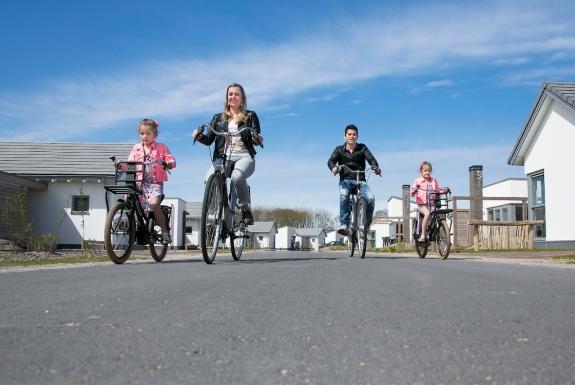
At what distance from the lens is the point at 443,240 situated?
30.8ft

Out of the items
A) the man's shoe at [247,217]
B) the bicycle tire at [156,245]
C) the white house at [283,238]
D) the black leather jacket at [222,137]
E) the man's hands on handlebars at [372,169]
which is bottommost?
the white house at [283,238]

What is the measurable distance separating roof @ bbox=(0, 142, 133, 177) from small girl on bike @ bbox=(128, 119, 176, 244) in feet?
62.4

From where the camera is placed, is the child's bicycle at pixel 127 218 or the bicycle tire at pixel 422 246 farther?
the bicycle tire at pixel 422 246

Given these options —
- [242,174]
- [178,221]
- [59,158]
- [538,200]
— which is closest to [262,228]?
[178,221]

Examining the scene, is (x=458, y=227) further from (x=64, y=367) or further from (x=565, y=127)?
(x=64, y=367)

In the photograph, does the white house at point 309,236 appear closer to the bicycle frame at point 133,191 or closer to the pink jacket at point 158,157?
the pink jacket at point 158,157

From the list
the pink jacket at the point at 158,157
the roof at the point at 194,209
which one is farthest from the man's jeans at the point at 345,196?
the roof at the point at 194,209

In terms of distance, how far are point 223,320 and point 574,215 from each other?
16.0 metres

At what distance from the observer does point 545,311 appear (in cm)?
238

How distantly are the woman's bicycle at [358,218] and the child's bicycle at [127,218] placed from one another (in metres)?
3.34

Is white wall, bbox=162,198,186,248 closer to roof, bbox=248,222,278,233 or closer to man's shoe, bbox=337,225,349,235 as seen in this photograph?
man's shoe, bbox=337,225,349,235

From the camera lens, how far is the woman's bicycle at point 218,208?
6070mm

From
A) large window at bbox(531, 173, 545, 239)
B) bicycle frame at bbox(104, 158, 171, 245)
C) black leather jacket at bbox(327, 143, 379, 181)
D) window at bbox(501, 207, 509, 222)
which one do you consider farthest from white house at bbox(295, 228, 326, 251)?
bicycle frame at bbox(104, 158, 171, 245)

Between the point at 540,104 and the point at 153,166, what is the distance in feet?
47.3
